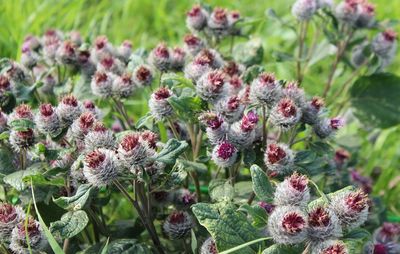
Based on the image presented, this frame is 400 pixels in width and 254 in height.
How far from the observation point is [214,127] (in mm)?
2404

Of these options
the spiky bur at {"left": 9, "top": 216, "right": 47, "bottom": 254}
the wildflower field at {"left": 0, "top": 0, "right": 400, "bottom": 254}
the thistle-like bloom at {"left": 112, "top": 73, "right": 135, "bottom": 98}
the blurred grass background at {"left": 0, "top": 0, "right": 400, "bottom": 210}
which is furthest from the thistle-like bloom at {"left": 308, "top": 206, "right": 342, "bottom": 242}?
the blurred grass background at {"left": 0, "top": 0, "right": 400, "bottom": 210}

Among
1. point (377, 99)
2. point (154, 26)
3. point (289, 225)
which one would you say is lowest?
point (377, 99)

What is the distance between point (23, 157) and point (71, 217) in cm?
43

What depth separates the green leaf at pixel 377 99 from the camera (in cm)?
384

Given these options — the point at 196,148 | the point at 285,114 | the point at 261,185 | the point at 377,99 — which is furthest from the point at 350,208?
the point at 377,99

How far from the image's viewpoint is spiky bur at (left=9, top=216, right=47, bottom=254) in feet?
7.12

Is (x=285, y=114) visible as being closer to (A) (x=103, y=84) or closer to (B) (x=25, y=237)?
(A) (x=103, y=84)

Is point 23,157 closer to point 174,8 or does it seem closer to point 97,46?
point 97,46

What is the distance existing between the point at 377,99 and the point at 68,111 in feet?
6.98

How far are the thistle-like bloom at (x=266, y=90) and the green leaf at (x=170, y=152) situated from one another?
38cm

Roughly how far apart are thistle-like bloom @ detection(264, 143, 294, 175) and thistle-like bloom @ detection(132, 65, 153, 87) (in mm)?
710

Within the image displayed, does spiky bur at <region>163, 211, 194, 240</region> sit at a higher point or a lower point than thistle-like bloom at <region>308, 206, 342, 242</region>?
lower

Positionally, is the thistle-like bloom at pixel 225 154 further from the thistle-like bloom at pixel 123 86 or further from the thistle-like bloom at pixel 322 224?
the thistle-like bloom at pixel 123 86

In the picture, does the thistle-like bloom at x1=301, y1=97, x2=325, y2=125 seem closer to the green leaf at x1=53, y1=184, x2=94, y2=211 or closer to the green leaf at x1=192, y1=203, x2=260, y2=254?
the green leaf at x1=192, y1=203, x2=260, y2=254
